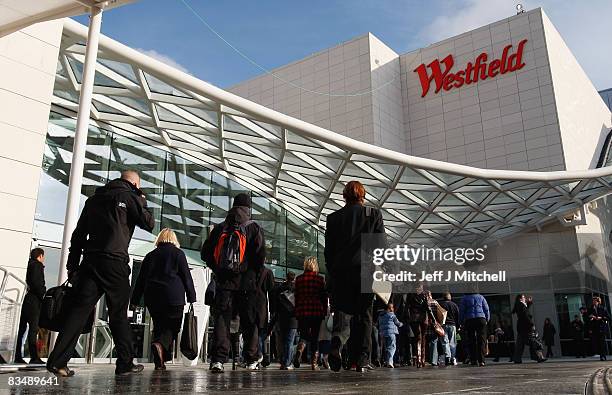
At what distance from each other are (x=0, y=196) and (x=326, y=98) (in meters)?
27.1

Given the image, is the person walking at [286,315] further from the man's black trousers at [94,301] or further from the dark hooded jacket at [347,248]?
the man's black trousers at [94,301]

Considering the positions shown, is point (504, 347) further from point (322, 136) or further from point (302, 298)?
point (302, 298)

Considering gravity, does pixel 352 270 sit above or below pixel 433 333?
above

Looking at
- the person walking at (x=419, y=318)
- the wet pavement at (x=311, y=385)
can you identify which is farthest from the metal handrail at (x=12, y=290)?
the person walking at (x=419, y=318)

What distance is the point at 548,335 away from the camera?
63.9ft

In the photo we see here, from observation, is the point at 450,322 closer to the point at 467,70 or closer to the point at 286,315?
the point at 286,315

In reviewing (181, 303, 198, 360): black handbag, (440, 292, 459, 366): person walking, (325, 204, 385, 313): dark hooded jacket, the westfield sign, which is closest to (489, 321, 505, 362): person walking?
(440, 292, 459, 366): person walking

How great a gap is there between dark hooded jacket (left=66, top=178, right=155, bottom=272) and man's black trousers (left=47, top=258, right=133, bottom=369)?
3.5 inches

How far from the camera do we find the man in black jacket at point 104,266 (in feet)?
13.4

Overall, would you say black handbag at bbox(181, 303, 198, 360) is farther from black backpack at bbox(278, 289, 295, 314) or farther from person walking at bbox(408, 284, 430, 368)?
person walking at bbox(408, 284, 430, 368)

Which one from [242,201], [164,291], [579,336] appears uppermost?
[242,201]

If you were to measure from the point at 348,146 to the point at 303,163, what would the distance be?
236cm

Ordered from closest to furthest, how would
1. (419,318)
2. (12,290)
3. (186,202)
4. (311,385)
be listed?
1. (311,385)
2. (12,290)
3. (419,318)
4. (186,202)

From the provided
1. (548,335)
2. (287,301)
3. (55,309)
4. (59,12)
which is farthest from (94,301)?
(548,335)
